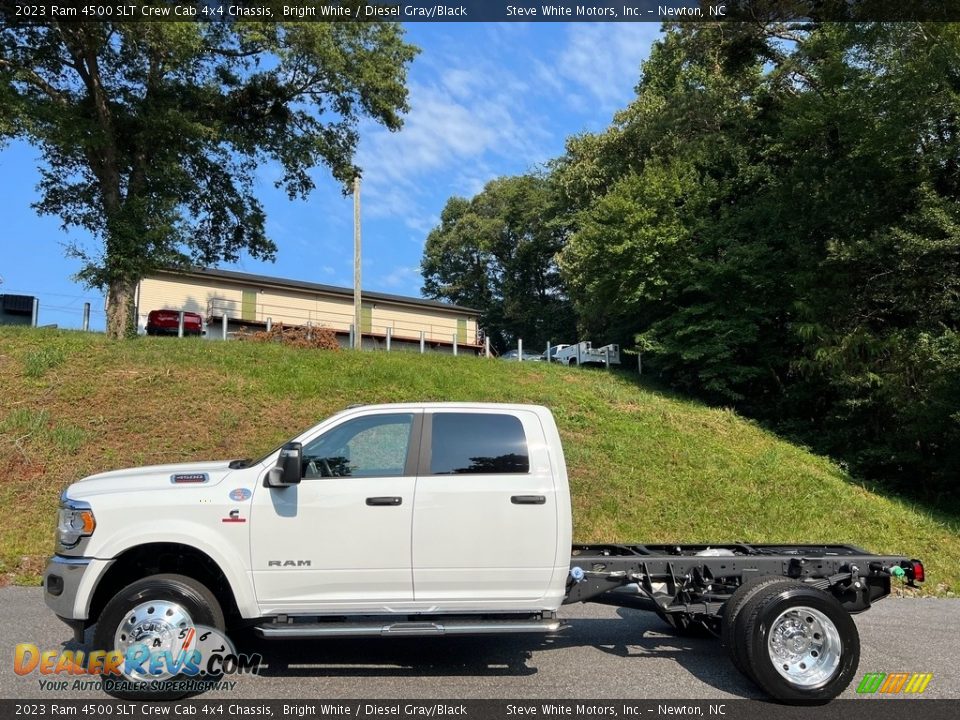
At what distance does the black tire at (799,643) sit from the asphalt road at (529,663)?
28 centimetres

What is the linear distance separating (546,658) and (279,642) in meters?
2.29

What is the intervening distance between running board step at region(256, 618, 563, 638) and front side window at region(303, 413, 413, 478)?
104cm

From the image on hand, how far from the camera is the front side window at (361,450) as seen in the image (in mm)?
5051

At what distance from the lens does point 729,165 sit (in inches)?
906

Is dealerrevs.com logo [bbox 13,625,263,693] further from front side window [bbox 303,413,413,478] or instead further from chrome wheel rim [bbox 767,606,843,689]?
chrome wheel rim [bbox 767,606,843,689]

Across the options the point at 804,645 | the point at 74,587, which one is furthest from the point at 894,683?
the point at 74,587

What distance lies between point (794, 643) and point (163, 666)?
14.4 feet

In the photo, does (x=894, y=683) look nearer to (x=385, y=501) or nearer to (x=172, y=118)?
(x=385, y=501)

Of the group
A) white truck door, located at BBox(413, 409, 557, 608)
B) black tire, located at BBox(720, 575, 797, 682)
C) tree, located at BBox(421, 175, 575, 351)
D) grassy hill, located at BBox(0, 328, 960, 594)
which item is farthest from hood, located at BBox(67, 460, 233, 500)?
tree, located at BBox(421, 175, 575, 351)

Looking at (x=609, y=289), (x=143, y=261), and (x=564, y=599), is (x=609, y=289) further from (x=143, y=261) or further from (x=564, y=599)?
(x=564, y=599)

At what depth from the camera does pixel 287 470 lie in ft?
15.6

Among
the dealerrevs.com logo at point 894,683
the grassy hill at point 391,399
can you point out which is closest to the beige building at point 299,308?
the grassy hill at point 391,399

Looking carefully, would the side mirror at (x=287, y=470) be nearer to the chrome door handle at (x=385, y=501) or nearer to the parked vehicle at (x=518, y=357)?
the chrome door handle at (x=385, y=501)

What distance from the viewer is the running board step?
4.68 metres
